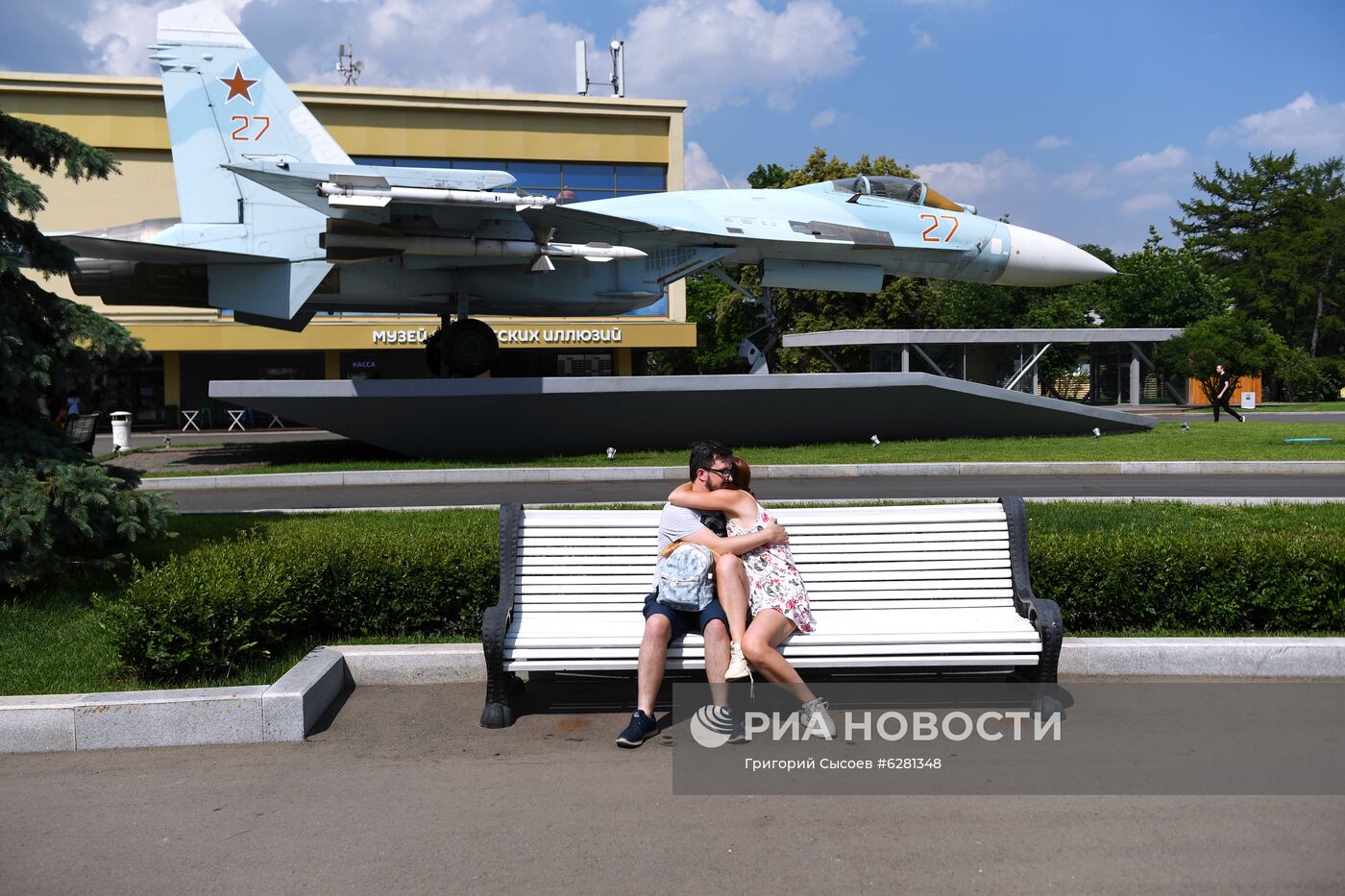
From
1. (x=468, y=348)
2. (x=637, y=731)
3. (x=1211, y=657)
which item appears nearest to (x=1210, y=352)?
(x=468, y=348)

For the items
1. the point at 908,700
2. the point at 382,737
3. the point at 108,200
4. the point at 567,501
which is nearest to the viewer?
the point at 382,737

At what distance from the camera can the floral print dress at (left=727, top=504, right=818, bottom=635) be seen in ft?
17.1

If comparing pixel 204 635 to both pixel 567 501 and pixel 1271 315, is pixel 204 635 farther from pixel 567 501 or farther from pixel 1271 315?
pixel 1271 315

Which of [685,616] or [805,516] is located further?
[805,516]

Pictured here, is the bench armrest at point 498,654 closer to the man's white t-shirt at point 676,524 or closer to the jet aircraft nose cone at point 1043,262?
the man's white t-shirt at point 676,524

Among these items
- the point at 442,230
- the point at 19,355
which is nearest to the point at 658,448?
the point at 442,230

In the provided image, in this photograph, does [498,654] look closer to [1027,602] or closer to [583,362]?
[1027,602]

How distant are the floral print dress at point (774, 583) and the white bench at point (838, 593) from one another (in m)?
0.13

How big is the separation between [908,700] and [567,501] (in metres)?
7.98

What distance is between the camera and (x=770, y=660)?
4.95 metres

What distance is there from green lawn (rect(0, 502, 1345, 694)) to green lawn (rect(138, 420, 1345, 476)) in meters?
6.85

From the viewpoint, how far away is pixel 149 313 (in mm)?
37312

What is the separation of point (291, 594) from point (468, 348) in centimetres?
1414

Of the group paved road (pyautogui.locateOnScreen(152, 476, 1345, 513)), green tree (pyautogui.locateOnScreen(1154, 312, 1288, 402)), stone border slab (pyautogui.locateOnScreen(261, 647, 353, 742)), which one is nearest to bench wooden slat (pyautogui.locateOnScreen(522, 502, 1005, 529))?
stone border slab (pyautogui.locateOnScreen(261, 647, 353, 742))
